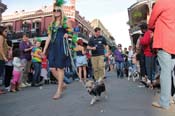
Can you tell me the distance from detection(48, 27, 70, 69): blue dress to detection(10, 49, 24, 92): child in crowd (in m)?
2.87

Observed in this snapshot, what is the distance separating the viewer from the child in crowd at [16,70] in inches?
374

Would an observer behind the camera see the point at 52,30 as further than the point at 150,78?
No

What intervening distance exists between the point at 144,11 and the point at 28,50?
32.7 meters

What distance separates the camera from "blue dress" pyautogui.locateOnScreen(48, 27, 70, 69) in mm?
6891

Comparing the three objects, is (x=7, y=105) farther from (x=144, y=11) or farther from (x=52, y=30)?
(x=144, y=11)

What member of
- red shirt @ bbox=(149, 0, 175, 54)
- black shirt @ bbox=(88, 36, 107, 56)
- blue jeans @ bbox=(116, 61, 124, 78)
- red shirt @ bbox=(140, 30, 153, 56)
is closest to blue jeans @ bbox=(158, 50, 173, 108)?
red shirt @ bbox=(149, 0, 175, 54)

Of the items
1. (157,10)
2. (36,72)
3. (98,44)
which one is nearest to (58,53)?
(98,44)

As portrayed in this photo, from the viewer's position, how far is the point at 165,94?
5.23 m

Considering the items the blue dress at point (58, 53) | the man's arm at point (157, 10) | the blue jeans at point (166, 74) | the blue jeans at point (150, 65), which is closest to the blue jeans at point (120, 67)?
the blue jeans at point (150, 65)

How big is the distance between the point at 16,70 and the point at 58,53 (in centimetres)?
324

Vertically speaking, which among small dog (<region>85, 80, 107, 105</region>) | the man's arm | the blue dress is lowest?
small dog (<region>85, 80, 107, 105</region>)

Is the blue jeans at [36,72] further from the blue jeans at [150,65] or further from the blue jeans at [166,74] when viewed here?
the blue jeans at [166,74]

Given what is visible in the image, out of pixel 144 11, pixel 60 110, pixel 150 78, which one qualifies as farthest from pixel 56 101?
pixel 144 11

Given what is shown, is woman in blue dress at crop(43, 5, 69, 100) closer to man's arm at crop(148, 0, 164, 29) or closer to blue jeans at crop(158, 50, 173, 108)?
man's arm at crop(148, 0, 164, 29)
